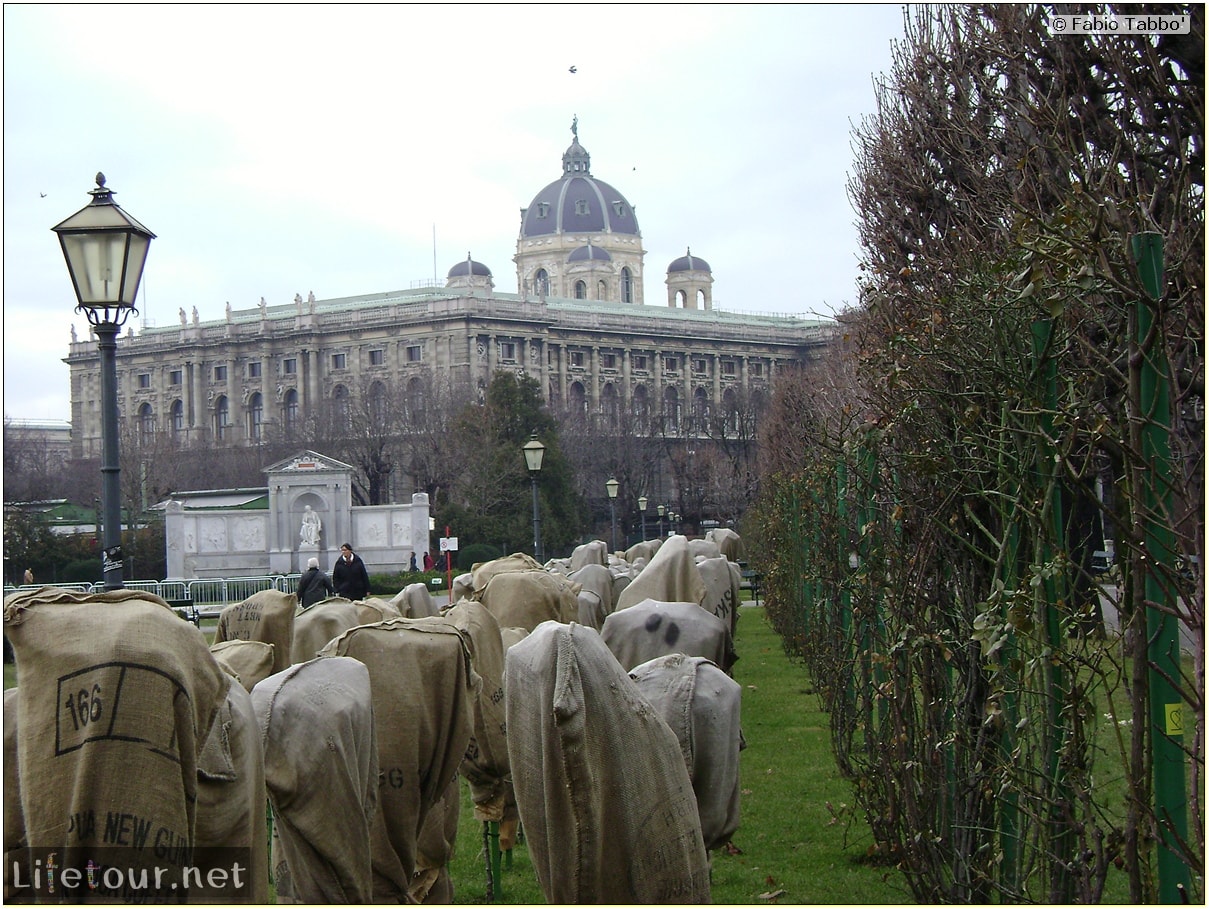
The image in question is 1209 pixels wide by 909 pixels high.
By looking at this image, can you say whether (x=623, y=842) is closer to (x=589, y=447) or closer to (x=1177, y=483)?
(x=1177, y=483)

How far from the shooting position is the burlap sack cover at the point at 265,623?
943 centimetres

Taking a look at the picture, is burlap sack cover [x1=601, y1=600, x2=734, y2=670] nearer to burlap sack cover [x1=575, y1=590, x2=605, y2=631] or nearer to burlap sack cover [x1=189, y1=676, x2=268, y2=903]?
burlap sack cover [x1=575, y1=590, x2=605, y2=631]

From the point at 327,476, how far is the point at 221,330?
6581 centimetres

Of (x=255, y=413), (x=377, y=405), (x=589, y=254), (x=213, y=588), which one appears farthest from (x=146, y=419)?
(x=213, y=588)

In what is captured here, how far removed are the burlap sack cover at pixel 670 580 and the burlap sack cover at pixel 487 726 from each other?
137 inches

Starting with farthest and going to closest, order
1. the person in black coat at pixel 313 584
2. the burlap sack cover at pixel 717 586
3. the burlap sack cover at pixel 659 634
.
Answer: the person in black coat at pixel 313 584, the burlap sack cover at pixel 717 586, the burlap sack cover at pixel 659 634

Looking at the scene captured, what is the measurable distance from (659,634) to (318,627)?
1.89m

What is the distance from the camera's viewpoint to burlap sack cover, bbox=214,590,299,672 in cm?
943

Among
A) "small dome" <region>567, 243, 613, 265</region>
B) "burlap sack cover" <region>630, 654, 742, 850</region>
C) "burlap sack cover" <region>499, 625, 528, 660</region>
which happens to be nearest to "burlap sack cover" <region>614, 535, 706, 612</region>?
"burlap sack cover" <region>499, 625, 528, 660</region>

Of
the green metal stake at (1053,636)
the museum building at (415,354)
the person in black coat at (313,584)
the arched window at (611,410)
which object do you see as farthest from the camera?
the museum building at (415,354)

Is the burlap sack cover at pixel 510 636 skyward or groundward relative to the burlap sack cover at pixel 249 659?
groundward

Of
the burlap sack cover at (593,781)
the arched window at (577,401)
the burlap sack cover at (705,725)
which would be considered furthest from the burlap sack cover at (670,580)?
the arched window at (577,401)

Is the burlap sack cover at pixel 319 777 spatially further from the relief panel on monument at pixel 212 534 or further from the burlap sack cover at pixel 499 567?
the relief panel on monument at pixel 212 534

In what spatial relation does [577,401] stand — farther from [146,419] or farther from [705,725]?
[705,725]
